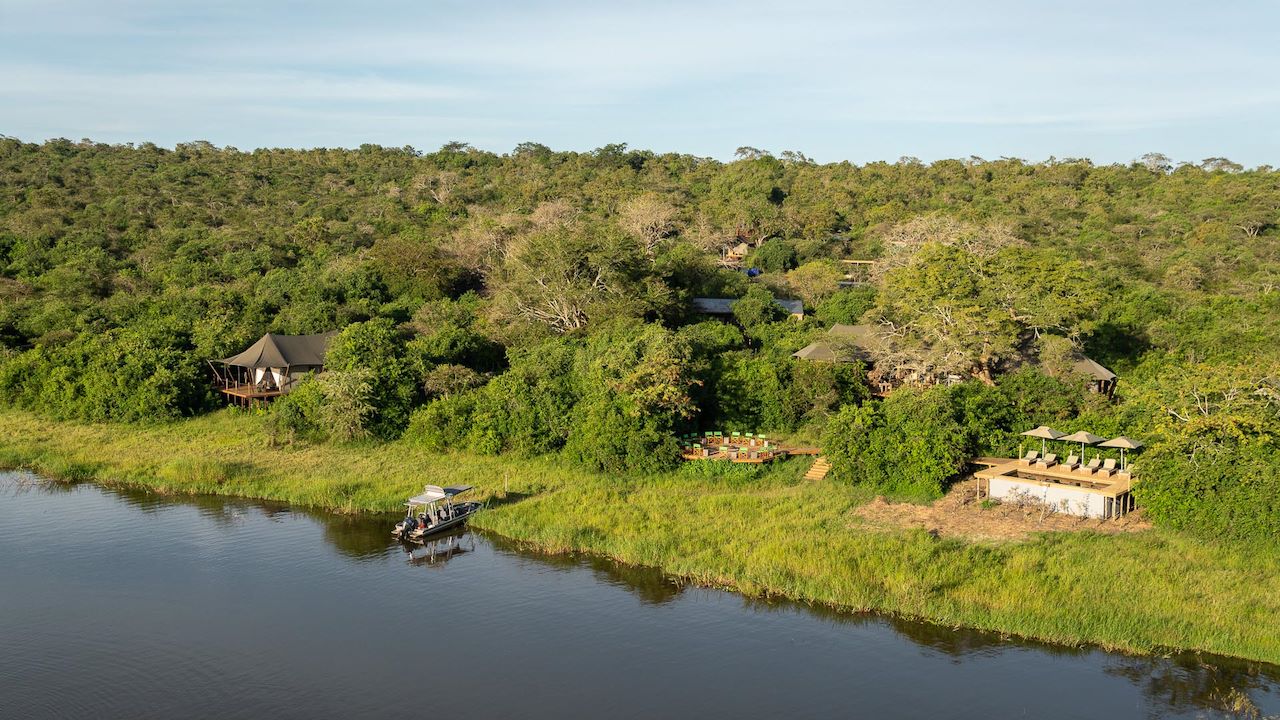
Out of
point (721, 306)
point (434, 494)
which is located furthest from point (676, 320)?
point (434, 494)

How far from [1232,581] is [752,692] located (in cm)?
1097

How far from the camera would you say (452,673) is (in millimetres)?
17938

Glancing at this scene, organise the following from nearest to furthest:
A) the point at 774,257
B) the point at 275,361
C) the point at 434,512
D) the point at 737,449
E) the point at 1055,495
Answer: the point at 1055,495 < the point at 434,512 < the point at 737,449 < the point at 275,361 < the point at 774,257

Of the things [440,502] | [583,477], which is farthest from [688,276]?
[440,502]

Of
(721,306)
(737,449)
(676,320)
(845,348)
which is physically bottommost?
(737,449)

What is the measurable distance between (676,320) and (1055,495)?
22550mm

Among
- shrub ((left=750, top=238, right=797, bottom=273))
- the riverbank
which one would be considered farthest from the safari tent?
shrub ((left=750, top=238, right=797, bottom=273))

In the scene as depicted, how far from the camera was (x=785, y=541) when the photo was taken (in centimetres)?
2305

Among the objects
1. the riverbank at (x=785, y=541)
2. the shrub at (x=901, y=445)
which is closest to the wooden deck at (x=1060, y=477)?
the shrub at (x=901, y=445)

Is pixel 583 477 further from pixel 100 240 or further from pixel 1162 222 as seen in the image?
pixel 1162 222

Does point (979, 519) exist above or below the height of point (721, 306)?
below

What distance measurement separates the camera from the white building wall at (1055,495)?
2398cm

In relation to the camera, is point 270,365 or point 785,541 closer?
point 785,541

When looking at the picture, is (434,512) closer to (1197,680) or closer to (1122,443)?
(1197,680)
